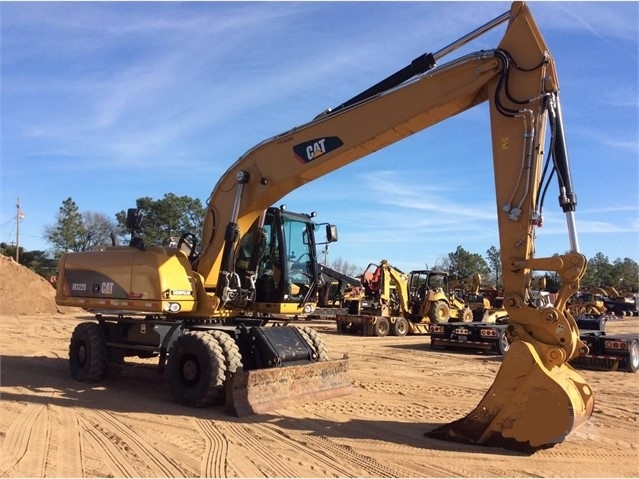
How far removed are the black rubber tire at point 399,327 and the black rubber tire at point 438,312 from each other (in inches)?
51.2

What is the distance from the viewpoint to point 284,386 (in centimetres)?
780

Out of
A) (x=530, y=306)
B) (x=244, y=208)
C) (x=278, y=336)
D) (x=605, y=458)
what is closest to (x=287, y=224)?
(x=244, y=208)

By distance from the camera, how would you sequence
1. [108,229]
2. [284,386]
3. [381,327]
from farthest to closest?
[108,229] → [381,327] → [284,386]

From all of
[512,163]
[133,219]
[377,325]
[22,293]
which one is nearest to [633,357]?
[512,163]

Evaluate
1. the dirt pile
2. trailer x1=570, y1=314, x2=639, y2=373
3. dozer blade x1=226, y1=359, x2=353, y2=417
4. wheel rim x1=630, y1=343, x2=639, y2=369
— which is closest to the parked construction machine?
trailer x1=570, y1=314, x2=639, y2=373

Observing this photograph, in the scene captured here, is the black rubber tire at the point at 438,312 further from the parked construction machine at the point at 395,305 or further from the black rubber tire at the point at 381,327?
the black rubber tire at the point at 381,327

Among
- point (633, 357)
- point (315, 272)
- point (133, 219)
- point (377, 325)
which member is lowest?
point (633, 357)

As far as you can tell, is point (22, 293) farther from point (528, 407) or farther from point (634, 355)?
point (528, 407)

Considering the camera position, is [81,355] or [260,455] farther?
[81,355]

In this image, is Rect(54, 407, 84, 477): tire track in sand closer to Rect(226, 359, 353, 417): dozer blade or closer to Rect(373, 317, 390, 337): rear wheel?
Rect(226, 359, 353, 417): dozer blade

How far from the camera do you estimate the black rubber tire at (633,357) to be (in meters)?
12.9

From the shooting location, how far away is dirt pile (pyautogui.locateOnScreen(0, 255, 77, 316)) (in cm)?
2914

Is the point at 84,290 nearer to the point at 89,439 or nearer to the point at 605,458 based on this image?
the point at 89,439

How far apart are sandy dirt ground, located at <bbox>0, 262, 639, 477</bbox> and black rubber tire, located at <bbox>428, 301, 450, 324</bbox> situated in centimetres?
1163
